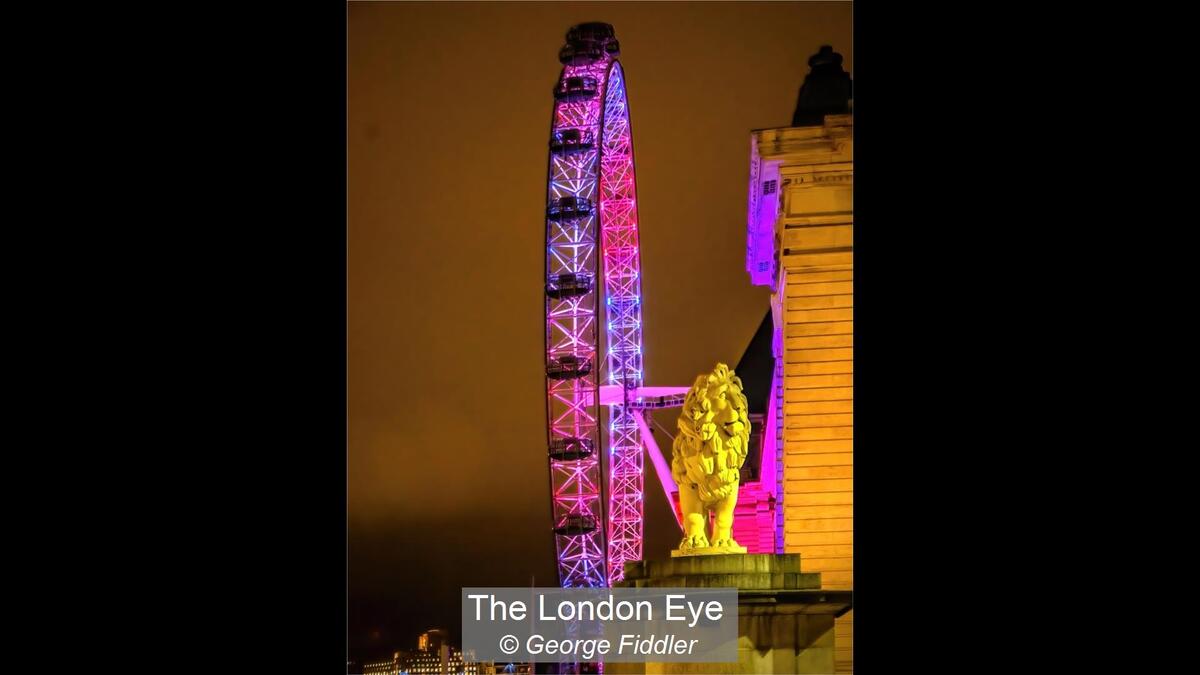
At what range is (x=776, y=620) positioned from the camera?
12414mm

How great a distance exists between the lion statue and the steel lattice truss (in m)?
8.75

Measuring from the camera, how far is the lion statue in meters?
13.0

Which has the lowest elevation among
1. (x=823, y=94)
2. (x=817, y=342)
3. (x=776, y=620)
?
(x=776, y=620)

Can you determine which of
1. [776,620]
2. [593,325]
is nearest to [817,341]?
[776,620]

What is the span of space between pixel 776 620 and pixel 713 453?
152 cm

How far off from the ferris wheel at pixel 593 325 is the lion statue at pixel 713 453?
8102 mm

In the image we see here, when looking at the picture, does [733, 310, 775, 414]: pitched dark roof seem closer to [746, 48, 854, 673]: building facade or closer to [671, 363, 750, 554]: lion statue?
[746, 48, 854, 673]: building facade

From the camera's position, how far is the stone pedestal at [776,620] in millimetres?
12383

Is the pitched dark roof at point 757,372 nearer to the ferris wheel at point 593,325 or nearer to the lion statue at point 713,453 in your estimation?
the ferris wheel at point 593,325

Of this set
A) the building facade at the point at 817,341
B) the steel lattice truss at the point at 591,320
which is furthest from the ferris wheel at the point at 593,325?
the building facade at the point at 817,341

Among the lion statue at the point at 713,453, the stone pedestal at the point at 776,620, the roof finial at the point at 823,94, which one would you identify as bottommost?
the stone pedestal at the point at 776,620

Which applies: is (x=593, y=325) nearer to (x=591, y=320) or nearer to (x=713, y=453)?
(x=591, y=320)

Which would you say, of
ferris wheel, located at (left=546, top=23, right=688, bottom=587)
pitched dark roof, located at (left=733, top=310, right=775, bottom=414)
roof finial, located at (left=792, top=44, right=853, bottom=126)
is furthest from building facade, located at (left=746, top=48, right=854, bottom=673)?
pitched dark roof, located at (left=733, top=310, right=775, bottom=414)
